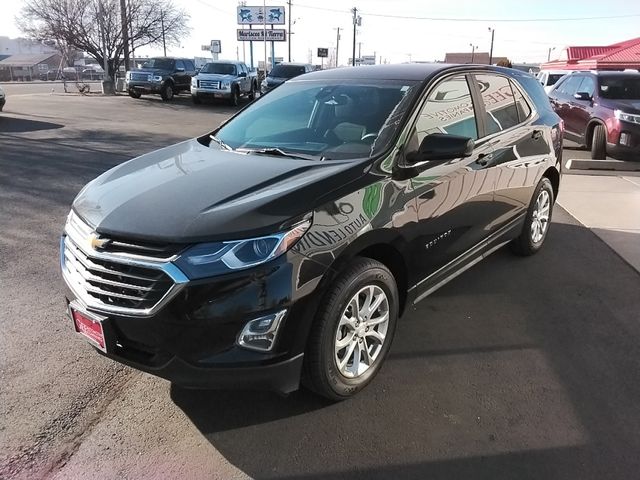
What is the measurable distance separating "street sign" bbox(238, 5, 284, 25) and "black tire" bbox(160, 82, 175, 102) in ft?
85.9

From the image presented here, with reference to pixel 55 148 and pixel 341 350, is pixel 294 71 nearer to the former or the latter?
pixel 55 148

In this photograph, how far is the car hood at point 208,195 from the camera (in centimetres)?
248

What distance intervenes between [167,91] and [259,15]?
92.0ft

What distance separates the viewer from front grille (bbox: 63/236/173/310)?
2414 mm

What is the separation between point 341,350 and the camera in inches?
115

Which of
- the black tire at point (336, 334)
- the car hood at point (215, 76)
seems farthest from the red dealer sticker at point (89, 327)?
the car hood at point (215, 76)

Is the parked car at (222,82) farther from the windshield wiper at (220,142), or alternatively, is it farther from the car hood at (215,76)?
the windshield wiper at (220,142)

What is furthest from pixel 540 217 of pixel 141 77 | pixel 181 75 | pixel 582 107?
pixel 181 75

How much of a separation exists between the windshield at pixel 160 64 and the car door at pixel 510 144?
23.3 meters

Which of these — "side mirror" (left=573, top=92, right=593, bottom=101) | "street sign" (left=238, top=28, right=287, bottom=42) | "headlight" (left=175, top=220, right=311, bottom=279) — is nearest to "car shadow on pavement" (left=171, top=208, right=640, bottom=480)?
"headlight" (left=175, top=220, right=311, bottom=279)

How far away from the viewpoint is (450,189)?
11.7ft

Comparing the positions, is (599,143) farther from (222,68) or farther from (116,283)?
(222,68)

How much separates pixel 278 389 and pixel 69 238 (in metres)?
1.43

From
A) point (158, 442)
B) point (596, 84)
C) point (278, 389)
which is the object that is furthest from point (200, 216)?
point (596, 84)
